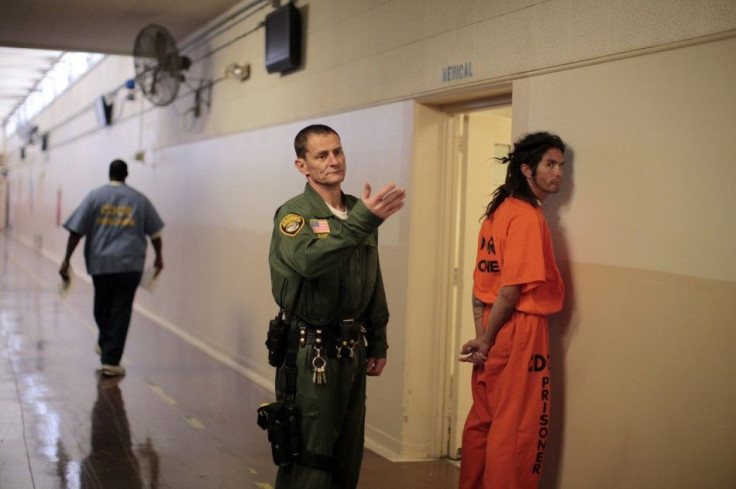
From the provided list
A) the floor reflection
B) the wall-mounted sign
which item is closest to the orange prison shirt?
the wall-mounted sign

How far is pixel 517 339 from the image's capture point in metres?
3.36

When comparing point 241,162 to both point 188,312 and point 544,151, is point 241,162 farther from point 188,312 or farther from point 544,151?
point 544,151

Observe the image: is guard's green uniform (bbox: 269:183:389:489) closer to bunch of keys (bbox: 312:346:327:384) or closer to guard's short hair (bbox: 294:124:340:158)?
bunch of keys (bbox: 312:346:327:384)

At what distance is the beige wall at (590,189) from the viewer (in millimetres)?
2893

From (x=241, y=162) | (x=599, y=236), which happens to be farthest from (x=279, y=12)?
(x=599, y=236)

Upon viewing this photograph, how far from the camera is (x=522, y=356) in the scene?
11.0 feet

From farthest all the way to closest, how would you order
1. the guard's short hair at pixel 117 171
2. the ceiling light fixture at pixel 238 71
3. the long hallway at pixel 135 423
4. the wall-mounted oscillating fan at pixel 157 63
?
the wall-mounted oscillating fan at pixel 157 63
the ceiling light fixture at pixel 238 71
the guard's short hair at pixel 117 171
the long hallway at pixel 135 423

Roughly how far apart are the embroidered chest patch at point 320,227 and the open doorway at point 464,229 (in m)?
1.70

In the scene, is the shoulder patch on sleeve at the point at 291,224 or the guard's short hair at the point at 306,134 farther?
the guard's short hair at the point at 306,134

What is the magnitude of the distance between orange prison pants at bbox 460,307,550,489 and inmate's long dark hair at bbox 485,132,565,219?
456mm

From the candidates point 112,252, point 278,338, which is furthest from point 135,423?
point 278,338

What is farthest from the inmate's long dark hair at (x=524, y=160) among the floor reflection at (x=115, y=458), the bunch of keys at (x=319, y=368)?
the floor reflection at (x=115, y=458)

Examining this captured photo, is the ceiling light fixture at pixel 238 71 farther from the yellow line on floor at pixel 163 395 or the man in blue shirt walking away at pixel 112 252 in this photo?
the yellow line on floor at pixel 163 395

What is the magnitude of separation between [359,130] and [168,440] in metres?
2.06
